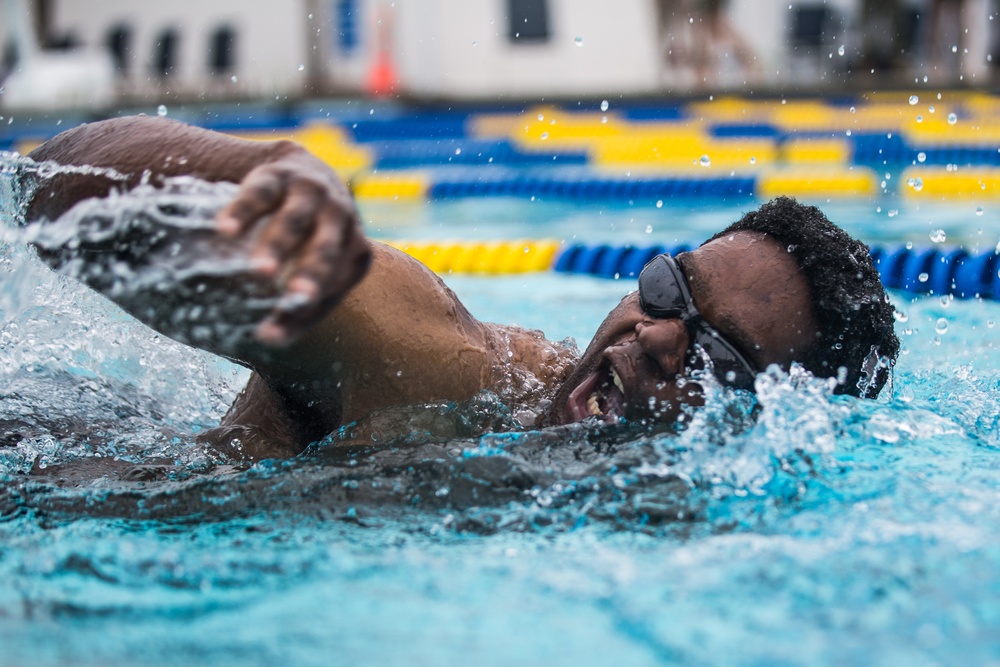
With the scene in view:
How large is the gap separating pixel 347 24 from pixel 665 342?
13.5 metres

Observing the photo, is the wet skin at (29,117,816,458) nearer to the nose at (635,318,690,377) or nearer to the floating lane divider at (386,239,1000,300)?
the nose at (635,318,690,377)

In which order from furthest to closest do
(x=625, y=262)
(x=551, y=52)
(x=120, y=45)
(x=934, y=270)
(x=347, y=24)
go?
(x=120, y=45), (x=347, y=24), (x=551, y=52), (x=625, y=262), (x=934, y=270)

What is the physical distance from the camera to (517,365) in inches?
91.4

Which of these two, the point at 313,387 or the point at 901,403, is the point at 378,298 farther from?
the point at 901,403

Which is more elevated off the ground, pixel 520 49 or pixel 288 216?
pixel 520 49

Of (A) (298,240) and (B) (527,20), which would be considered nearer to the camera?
(A) (298,240)

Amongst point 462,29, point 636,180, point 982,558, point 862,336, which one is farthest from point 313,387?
point 462,29

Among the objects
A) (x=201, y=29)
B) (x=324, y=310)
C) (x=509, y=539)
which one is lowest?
(x=509, y=539)

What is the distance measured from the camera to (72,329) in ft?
8.86

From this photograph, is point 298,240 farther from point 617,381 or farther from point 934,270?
point 934,270

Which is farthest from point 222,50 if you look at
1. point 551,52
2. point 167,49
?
point 551,52

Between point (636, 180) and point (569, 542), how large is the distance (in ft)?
17.7

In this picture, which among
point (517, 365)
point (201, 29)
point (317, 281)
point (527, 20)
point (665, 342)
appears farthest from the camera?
point (201, 29)

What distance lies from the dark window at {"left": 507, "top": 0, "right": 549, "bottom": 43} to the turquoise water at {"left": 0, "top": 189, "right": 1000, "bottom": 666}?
12387 mm
